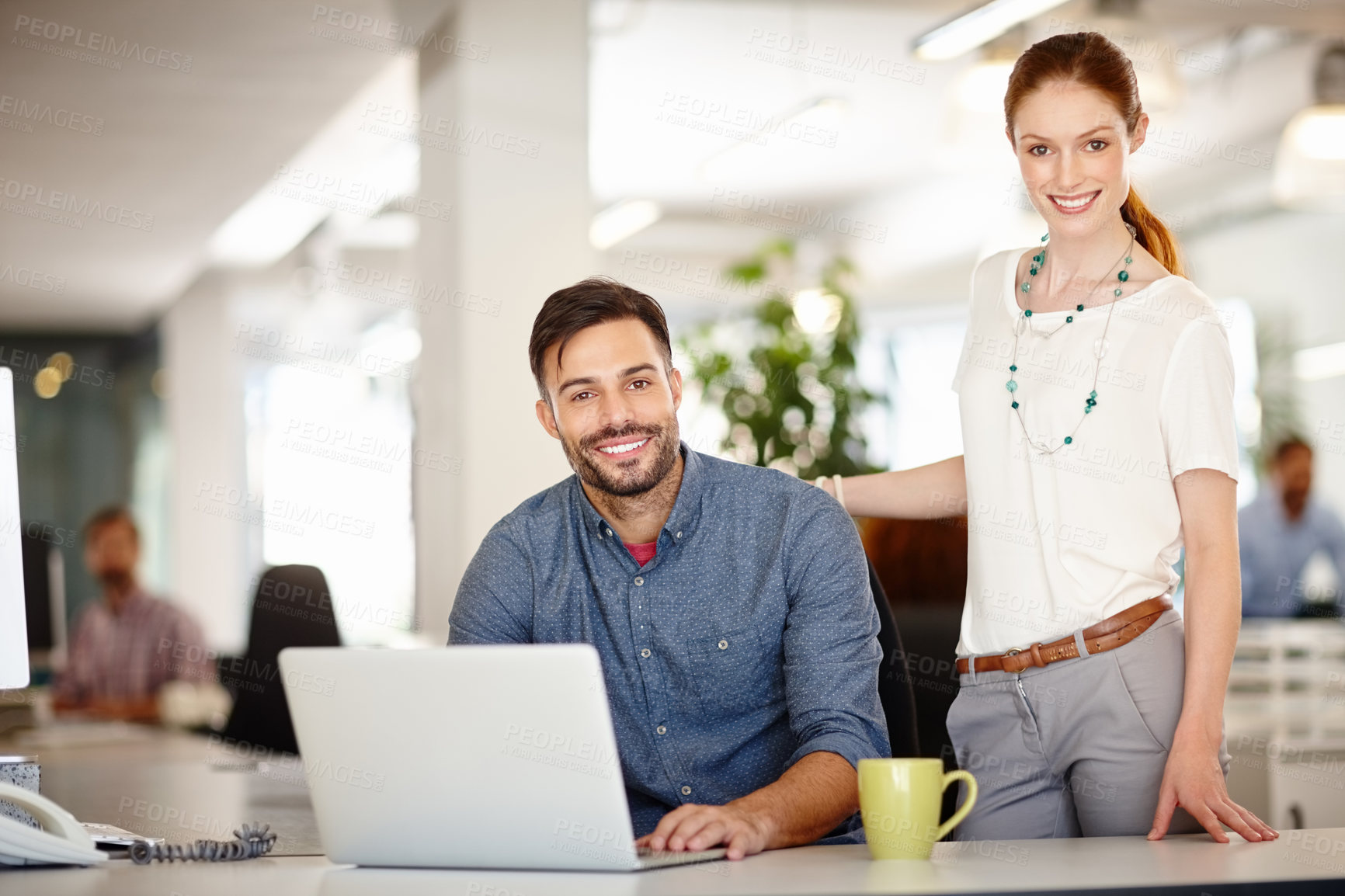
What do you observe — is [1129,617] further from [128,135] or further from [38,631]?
[38,631]

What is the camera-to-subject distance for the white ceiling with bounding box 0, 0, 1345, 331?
4.45m

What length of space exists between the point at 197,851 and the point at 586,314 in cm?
86

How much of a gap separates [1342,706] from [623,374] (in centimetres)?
280

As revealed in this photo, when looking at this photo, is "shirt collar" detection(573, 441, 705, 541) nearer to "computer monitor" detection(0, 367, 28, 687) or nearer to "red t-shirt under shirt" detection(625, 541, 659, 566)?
"red t-shirt under shirt" detection(625, 541, 659, 566)

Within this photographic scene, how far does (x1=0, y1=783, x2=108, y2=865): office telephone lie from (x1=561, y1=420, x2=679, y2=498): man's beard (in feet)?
2.53

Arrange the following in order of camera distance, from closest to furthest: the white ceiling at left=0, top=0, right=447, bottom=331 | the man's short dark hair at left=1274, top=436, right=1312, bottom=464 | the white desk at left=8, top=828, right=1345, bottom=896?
1. the white desk at left=8, top=828, right=1345, bottom=896
2. the white ceiling at left=0, top=0, right=447, bottom=331
3. the man's short dark hair at left=1274, top=436, right=1312, bottom=464

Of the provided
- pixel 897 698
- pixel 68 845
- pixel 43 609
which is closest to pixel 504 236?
pixel 897 698

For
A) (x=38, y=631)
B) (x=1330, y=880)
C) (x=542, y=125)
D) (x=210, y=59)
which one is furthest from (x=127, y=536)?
(x=1330, y=880)

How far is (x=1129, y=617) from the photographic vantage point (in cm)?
160

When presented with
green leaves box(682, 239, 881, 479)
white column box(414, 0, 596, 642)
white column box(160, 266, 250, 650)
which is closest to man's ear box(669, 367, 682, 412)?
white column box(414, 0, 596, 642)

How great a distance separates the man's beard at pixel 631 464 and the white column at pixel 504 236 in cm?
197

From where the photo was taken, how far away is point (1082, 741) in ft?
5.32

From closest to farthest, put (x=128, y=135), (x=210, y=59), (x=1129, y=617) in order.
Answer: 1. (x=1129, y=617)
2. (x=210, y=59)
3. (x=128, y=135)

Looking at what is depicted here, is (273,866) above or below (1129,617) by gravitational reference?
below
